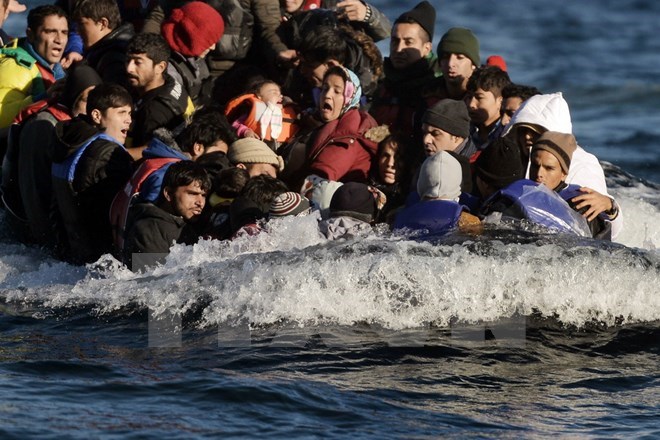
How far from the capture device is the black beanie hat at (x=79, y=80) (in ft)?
36.7

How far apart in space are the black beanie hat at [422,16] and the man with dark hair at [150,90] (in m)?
2.14

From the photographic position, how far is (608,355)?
8.47 m

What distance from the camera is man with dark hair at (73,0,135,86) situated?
1165cm

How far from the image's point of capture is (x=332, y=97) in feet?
35.8

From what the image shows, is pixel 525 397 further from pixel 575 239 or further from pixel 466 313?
pixel 575 239

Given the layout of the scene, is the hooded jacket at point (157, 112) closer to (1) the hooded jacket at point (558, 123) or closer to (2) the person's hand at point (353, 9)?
(2) the person's hand at point (353, 9)

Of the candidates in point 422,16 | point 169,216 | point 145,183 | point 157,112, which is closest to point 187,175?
point 169,216

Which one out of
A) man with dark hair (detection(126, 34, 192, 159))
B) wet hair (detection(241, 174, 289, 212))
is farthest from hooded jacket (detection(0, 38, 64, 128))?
wet hair (detection(241, 174, 289, 212))

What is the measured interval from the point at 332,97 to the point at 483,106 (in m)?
1.22

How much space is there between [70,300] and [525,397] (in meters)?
3.40

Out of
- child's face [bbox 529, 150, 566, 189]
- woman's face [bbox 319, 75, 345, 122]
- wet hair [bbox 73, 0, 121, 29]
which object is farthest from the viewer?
wet hair [bbox 73, 0, 121, 29]

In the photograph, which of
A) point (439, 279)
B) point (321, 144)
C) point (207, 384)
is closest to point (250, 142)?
point (321, 144)

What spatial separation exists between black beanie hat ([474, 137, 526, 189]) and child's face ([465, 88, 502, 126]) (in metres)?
0.91

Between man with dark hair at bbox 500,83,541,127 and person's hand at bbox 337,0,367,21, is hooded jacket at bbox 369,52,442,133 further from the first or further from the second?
man with dark hair at bbox 500,83,541,127
